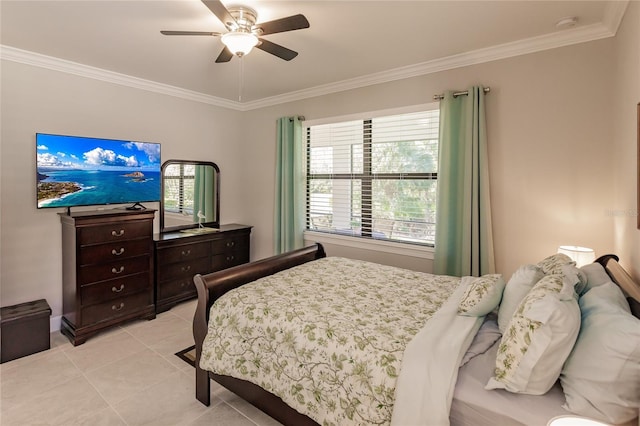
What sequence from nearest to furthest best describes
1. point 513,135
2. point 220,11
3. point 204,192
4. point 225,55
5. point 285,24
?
point 220,11, point 285,24, point 225,55, point 513,135, point 204,192

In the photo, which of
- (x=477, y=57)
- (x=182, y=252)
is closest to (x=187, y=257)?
(x=182, y=252)

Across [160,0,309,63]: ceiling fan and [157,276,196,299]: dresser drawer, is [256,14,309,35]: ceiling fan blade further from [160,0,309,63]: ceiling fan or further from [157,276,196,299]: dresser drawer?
[157,276,196,299]: dresser drawer

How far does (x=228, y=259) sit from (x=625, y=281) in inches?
154

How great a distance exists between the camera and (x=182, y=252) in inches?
151

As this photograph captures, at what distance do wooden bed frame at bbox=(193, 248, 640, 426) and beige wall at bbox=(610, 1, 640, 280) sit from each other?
192 mm

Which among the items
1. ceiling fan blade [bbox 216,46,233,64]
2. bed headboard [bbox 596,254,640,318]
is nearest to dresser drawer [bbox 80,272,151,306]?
ceiling fan blade [bbox 216,46,233,64]

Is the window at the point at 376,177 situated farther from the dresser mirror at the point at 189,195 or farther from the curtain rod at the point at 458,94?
the dresser mirror at the point at 189,195

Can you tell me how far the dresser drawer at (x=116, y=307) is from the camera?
3035 mm

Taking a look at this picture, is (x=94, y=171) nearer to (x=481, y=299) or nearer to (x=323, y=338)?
(x=323, y=338)

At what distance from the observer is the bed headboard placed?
1.37 metres

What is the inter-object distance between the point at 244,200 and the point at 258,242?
691 mm

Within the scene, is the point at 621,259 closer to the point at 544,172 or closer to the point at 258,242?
the point at 544,172

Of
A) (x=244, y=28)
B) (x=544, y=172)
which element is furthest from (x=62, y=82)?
(x=544, y=172)

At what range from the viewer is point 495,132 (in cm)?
291
